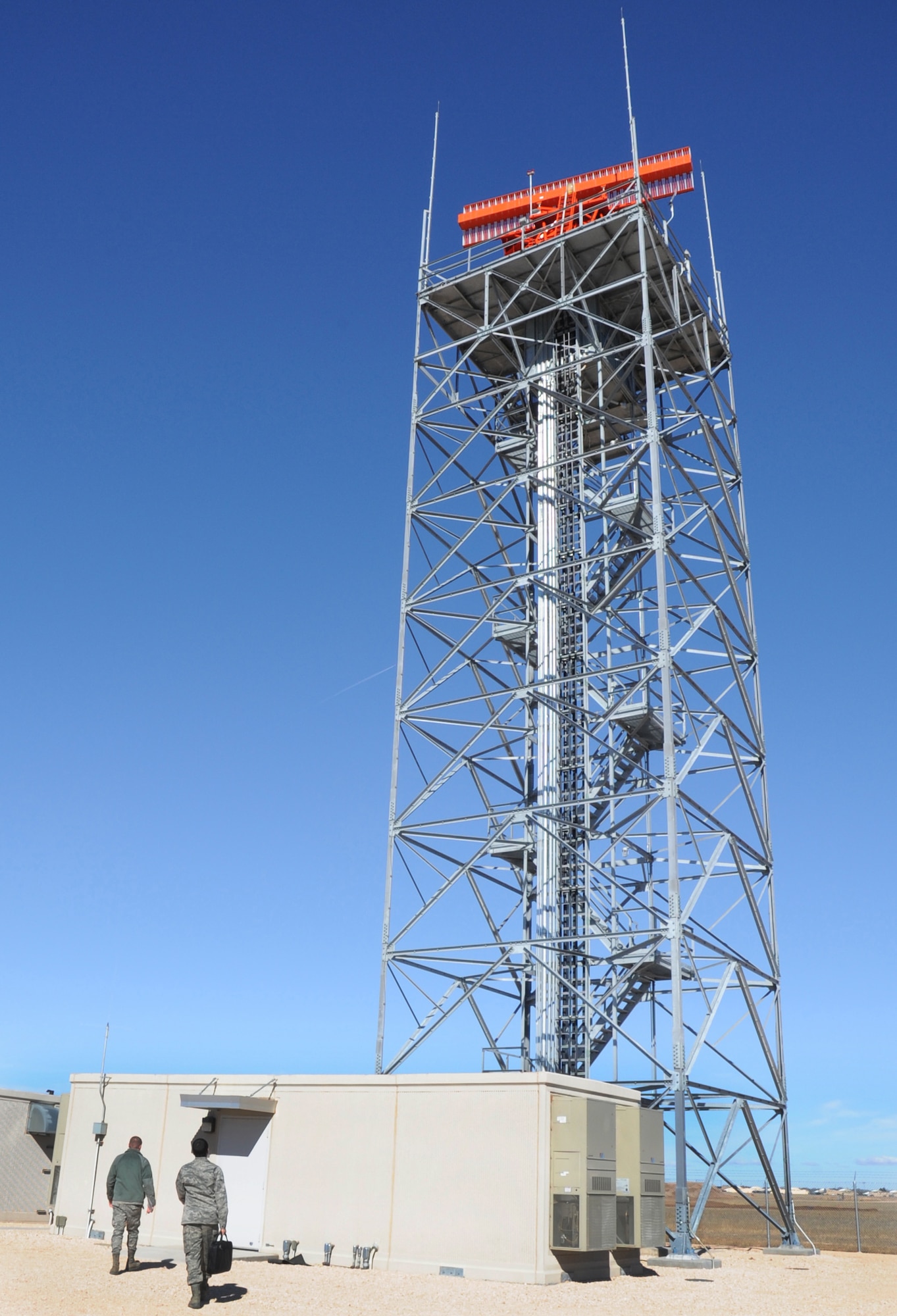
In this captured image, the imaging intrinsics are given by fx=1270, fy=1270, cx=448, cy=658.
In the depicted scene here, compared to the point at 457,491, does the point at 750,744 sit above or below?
below

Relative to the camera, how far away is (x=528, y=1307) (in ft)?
49.4

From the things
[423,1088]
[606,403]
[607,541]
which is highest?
[606,403]

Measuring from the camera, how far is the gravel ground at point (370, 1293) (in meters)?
13.8

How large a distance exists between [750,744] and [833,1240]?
1390cm

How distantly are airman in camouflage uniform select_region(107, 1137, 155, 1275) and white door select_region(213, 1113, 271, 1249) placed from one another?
4150mm

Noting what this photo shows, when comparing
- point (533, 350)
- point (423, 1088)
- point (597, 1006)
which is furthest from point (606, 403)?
point (423, 1088)

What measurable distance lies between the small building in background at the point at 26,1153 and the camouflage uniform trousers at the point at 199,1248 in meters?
16.9

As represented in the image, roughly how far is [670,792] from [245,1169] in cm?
1033

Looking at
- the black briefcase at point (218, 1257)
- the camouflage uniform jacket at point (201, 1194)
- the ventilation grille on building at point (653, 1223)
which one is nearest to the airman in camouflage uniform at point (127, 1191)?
the black briefcase at point (218, 1257)

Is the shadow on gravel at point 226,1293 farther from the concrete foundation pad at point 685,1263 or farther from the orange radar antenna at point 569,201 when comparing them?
the orange radar antenna at point 569,201

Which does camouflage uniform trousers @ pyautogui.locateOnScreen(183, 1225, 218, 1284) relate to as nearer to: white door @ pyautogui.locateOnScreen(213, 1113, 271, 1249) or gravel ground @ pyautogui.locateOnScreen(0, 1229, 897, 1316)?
gravel ground @ pyautogui.locateOnScreen(0, 1229, 897, 1316)

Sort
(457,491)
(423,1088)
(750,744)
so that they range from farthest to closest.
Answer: (457,491) < (750,744) < (423,1088)

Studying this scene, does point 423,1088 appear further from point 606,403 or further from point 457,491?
point 606,403

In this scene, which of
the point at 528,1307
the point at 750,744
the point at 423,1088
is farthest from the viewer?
the point at 750,744
